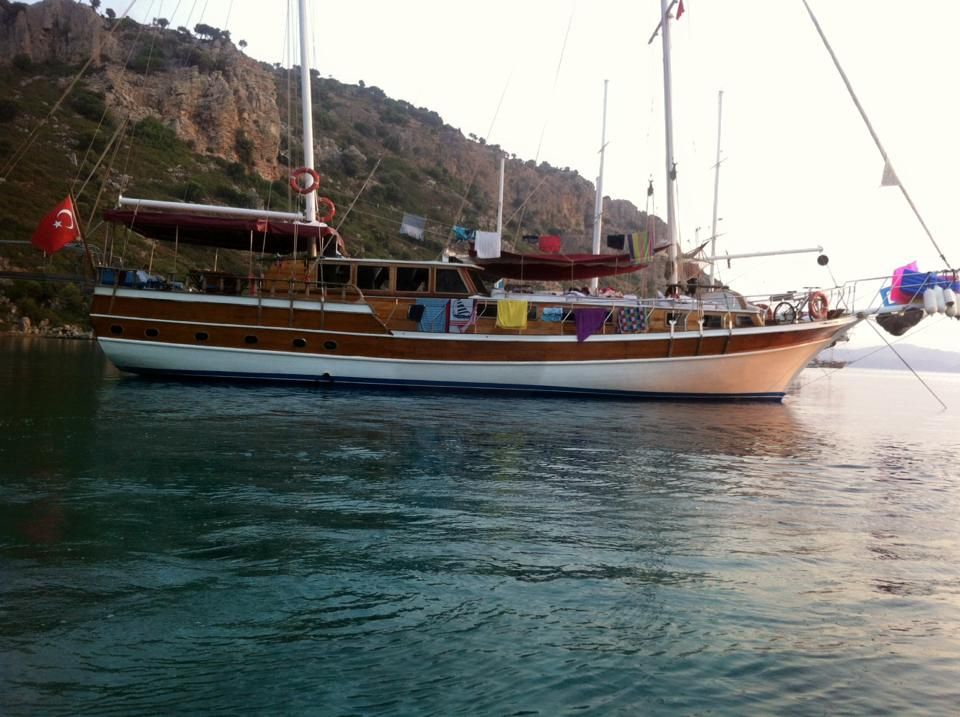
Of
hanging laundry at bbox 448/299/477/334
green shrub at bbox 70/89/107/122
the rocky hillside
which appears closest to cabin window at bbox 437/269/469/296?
hanging laundry at bbox 448/299/477/334

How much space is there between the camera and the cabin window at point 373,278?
1994 cm

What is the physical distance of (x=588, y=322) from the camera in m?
19.4

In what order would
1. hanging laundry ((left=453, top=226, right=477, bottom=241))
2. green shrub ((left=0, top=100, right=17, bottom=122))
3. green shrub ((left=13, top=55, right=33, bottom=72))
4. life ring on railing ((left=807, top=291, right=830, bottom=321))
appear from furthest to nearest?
1. green shrub ((left=13, top=55, right=33, bottom=72))
2. green shrub ((left=0, top=100, right=17, bottom=122))
3. hanging laundry ((left=453, top=226, right=477, bottom=241))
4. life ring on railing ((left=807, top=291, right=830, bottom=321))

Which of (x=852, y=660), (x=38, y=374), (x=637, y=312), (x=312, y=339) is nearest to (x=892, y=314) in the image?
(x=637, y=312)

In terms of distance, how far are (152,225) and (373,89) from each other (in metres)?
114

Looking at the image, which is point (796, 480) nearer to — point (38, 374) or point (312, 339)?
point (312, 339)

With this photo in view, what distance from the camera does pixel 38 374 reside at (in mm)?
17828

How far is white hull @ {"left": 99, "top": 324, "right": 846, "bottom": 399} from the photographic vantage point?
1948 cm

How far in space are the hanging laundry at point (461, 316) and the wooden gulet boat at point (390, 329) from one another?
0.03 metres

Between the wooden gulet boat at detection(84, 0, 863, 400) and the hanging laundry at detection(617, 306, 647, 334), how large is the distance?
0.04m

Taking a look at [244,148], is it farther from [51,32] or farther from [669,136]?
[669,136]

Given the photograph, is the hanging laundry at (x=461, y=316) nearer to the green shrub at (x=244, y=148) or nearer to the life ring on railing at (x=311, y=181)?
the life ring on railing at (x=311, y=181)

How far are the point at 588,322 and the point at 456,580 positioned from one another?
598 inches

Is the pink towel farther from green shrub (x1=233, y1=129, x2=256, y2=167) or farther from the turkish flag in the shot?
green shrub (x1=233, y1=129, x2=256, y2=167)
